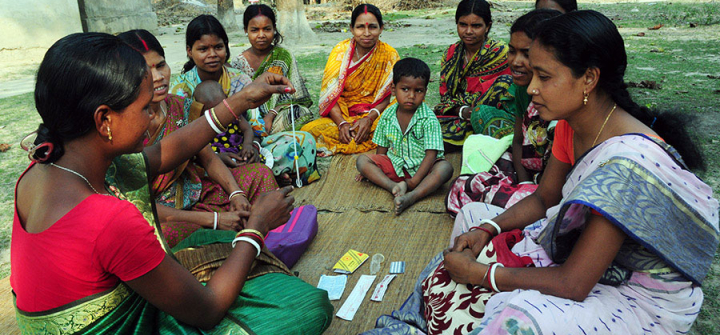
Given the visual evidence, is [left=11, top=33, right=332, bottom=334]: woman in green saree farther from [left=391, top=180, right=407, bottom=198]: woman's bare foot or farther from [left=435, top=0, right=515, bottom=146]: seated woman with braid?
[left=435, top=0, right=515, bottom=146]: seated woman with braid

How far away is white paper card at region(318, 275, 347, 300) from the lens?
2783mm

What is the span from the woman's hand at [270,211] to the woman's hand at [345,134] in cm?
236

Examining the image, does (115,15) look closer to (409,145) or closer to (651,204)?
(409,145)

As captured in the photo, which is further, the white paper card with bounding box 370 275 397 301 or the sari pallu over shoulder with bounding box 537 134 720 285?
the white paper card with bounding box 370 275 397 301

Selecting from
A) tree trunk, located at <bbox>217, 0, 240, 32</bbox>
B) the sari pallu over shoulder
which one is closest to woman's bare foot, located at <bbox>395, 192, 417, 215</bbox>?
the sari pallu over shoulder

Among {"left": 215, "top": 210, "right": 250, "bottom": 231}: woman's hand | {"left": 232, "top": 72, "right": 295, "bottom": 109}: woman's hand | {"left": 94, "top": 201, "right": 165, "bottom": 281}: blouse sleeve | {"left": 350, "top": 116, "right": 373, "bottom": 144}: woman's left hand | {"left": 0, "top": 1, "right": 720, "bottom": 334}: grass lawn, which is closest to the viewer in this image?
{"left": 94, "top": 201, "right": 165, "bottom": 281}: blouse sleeve

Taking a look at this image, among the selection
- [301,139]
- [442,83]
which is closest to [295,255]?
[301,139]

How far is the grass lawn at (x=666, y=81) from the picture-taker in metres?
3.66

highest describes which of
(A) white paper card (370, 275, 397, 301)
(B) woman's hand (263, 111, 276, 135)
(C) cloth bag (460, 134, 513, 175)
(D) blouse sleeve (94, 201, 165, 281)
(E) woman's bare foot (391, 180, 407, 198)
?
(D) blouse sleeve (94, 201, 165, 281)

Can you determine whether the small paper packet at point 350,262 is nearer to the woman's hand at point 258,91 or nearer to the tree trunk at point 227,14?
the woman's hand at point 258,91

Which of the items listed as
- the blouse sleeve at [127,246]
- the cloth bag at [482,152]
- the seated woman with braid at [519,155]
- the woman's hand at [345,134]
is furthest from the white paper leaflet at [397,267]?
the woman's hand at [345,134]

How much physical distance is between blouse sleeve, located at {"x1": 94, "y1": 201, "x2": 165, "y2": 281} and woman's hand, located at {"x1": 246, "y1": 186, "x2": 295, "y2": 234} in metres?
0.66

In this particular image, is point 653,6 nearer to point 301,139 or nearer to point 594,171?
point 301,139

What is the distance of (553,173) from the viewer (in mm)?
2336
